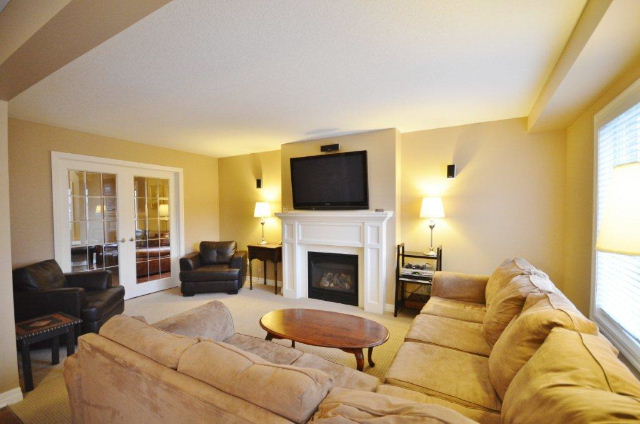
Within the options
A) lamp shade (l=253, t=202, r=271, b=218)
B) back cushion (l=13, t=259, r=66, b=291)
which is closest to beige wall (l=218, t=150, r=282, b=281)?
lamp shade (l=253, t=202, r=271, b=218)

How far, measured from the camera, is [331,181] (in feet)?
12.9

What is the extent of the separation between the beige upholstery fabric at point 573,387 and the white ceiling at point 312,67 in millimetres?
1596

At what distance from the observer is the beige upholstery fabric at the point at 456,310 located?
229 cm

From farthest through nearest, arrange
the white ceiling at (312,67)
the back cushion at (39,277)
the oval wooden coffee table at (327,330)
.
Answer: the back cushion at (39,277) < the oval wooden coffee table at (327,330) < the white ceiling at (312,67)

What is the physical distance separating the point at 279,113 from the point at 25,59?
6.42 ft

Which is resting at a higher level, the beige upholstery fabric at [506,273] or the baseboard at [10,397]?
the beige upholstery fabric at [506,273]

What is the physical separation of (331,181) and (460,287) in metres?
2.08

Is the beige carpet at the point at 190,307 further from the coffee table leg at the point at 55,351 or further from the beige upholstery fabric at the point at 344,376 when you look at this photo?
the beige upholstery fabric at the point at 344,376

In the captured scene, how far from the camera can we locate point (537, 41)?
1696 millimetres

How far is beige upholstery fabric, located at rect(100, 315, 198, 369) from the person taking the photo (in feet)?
3.57

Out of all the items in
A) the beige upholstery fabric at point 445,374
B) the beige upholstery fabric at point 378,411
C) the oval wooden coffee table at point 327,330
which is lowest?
the oval wooden coffee table at point 327,330

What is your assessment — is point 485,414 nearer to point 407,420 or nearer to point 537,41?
point 407,420

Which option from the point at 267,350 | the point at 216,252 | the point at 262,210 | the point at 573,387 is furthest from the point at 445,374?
the point at 216,252

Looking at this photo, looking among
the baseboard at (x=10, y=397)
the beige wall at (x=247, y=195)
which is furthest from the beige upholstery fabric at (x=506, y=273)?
the baseboard at (x=10, y=397)
